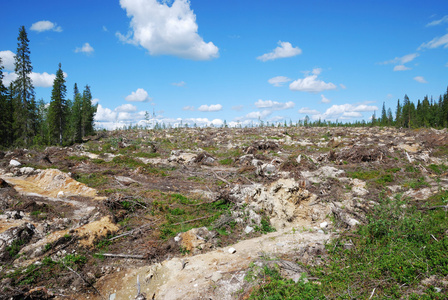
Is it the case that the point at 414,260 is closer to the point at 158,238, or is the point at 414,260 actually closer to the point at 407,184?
the point at 158,238

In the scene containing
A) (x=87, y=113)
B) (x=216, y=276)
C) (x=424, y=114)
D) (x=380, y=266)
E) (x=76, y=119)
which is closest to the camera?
(x=380, y=266)

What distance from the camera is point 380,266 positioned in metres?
4.99

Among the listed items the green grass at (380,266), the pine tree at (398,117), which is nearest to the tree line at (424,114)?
the pine tree at (398,117)

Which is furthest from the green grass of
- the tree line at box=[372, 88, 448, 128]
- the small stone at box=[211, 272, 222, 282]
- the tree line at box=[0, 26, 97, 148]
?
the tree line at box=[372, 88, 448, 128]

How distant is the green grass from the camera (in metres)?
4.42

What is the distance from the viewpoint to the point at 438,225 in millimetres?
5961

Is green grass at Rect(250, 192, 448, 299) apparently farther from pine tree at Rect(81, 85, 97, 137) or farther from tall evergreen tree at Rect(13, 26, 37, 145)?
pine tree at Rect(81, 85, 97, 137)

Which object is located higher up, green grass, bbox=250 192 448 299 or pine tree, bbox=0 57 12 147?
pine tree, bbox=0 57 12 147

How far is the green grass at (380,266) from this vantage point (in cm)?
442

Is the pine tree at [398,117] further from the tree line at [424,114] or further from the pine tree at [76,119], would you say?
the pine tree at [76,119]

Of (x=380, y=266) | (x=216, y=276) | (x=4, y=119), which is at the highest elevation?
(x=4, y=119)

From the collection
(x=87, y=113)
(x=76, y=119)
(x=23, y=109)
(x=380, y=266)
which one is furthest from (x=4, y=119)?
(x=380, y=266)

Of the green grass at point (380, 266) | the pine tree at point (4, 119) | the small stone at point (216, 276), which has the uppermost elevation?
the pine tree at point (4, 119)

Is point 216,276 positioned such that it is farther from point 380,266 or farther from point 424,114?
point 424,114
